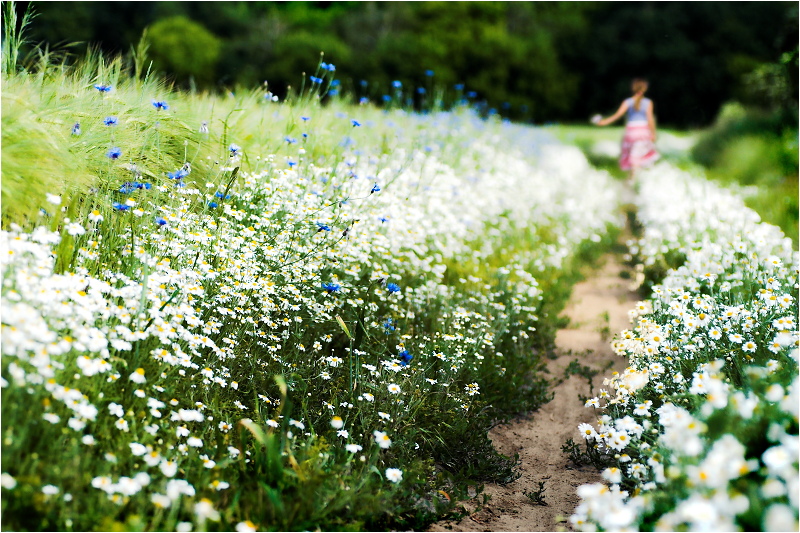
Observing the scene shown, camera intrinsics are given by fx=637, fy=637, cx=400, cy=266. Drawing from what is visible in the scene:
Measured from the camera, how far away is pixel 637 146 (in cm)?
1145

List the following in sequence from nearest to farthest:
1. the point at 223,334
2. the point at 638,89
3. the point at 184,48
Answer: the point at 223,334 → the point at 638,89 → the point at 184,48

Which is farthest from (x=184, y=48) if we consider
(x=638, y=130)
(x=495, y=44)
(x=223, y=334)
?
(x=223, y=334)

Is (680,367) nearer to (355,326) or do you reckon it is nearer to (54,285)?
(355,326)

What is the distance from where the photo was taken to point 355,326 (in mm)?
3801

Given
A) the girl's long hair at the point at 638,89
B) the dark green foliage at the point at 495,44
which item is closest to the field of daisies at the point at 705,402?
the girl's long hair at the point at 638,89

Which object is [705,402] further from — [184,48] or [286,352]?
[184,48]

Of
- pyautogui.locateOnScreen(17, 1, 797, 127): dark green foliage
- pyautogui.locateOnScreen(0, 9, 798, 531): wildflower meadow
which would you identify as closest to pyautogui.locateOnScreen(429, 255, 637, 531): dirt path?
pyautogui.locateOnScreen(0, 9, 798, 531): wildflower meadow

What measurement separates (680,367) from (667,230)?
4.03 meters

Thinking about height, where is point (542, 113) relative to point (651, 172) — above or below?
above

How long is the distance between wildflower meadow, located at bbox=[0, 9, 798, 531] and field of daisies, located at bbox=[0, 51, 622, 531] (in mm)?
17

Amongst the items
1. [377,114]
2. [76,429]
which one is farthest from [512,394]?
[377,114]

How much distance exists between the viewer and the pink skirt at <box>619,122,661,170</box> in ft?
36.6

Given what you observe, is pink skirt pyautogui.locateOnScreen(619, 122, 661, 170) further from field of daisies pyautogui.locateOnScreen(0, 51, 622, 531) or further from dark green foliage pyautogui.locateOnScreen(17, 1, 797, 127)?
dark green foliage pyautogui.locateOnScreen(17, 1, 797, 127)

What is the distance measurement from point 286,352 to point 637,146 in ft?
31.4
